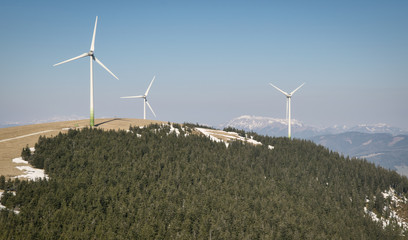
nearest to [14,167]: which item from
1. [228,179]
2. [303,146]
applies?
[228,179]

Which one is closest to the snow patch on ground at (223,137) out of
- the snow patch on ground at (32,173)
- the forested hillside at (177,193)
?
the forested hillside at (177,193)

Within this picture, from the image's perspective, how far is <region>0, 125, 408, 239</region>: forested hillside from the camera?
47.8 metres

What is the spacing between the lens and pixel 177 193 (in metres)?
63.3

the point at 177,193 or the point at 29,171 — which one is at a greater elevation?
the point at 29,171

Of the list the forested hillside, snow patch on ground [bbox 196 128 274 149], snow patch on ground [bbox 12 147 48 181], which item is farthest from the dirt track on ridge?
snow patch on ground [bbox 196 128 274 149]

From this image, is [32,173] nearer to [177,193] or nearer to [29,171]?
[29,171]

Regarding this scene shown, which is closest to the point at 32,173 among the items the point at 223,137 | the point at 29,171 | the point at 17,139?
the point at 29,171

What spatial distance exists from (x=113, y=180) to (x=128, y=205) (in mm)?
8596

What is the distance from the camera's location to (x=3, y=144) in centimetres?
7381

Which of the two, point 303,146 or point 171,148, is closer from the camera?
point 171,148

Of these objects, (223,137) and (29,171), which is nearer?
(29,171)

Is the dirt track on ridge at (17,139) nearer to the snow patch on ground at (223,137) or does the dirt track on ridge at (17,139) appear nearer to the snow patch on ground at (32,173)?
the snow patch on ground at (32,173)

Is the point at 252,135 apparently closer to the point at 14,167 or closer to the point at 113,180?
the point at 113,180

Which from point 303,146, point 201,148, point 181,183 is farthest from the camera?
point 303,146
